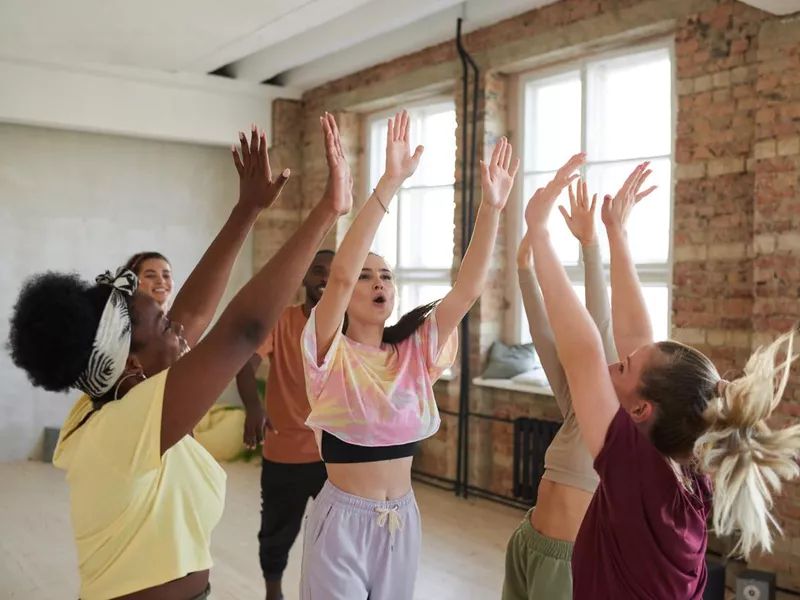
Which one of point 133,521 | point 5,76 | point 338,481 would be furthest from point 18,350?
point 5,76

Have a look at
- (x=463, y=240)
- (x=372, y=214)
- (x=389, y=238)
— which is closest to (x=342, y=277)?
(x=372, y=214)

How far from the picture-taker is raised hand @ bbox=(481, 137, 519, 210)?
83.0 inches

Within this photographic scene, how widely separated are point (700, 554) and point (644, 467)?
0.23 metres

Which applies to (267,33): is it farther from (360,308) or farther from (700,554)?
(700,554)

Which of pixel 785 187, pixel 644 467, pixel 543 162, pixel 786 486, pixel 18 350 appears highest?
pixel 543 162

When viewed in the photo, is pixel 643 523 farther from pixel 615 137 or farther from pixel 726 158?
pixel 615 137

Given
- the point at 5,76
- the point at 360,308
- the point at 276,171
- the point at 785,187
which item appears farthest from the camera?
the point at 276,171

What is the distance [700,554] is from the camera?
1.47 m

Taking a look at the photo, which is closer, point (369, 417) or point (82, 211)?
point (369, 417)

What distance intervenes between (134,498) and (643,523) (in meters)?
0.94

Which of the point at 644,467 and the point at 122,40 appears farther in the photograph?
the point at 122,40

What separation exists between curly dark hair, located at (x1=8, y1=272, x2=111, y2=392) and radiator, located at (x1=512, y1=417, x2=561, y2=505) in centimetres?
386

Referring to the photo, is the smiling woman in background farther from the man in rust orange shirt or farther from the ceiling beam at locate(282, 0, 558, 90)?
the ceiling beam at locate(282, 0, 558, 90)

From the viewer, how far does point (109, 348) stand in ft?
4.73
